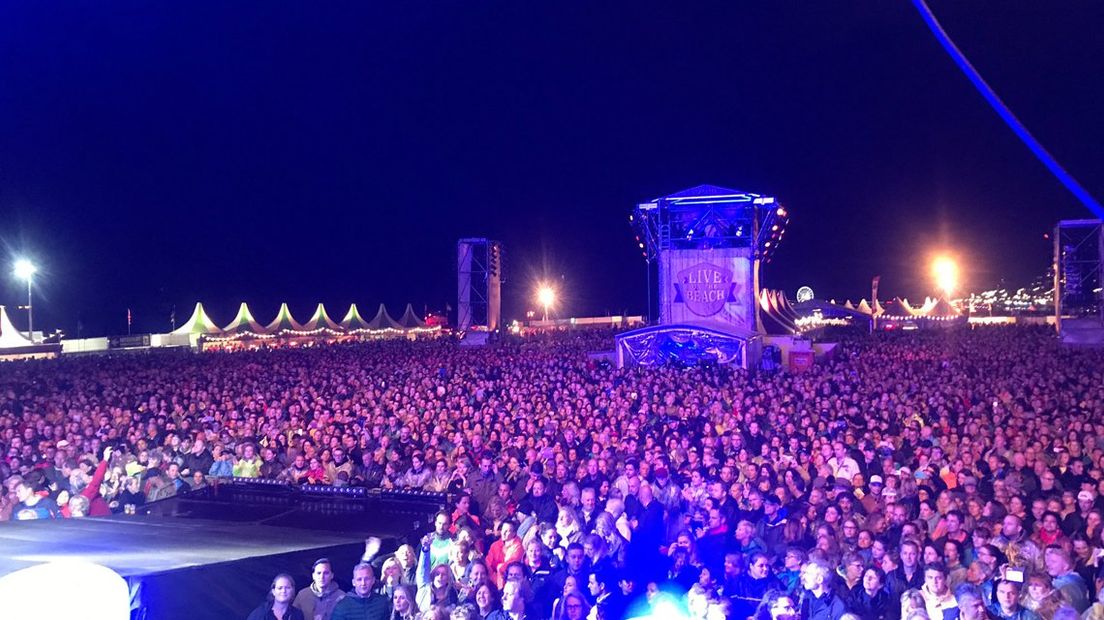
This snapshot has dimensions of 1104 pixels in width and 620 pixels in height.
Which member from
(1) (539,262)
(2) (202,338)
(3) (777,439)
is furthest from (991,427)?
(1) (539,262)

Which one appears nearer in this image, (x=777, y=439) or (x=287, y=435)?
(x=777, y=439)

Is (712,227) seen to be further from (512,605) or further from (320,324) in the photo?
(320,324)

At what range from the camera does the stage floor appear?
14.7 ft

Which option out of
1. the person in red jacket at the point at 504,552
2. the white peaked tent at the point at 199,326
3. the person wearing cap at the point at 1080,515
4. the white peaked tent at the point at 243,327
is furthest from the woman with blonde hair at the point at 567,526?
the white peaked tent at the point at 243,327

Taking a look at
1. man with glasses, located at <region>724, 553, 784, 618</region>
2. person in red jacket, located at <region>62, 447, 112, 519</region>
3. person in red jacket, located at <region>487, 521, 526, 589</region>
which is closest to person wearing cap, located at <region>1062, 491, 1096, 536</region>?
man with glasses, located at <region>724, 553, 784, 618</region>

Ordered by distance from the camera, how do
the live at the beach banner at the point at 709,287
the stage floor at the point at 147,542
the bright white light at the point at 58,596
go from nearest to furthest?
the bright white light at the point at 58,596 → the stage floor at the point at 147,542 → the live at the beach banner at the point at 709,287

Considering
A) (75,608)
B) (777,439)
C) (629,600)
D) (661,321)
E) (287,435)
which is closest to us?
(75,608)

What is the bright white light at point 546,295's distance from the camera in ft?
257

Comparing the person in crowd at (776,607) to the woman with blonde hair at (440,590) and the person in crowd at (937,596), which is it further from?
the woman with blonde hair at (440,590)

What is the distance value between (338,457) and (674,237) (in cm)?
1809

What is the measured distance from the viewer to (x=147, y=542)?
4895mm

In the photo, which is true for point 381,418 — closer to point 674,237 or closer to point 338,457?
point 338,457

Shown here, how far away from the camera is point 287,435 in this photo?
34.8 feet

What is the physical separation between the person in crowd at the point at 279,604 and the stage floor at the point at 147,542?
12.6 inches
